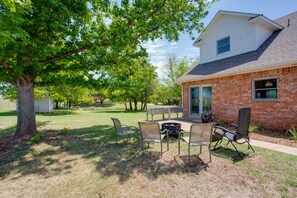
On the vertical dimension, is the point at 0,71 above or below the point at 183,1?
below

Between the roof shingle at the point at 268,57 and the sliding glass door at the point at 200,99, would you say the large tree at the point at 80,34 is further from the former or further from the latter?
the sliding glass door at the point at 200,99

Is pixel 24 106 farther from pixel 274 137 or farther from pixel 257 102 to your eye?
pixel 257 102

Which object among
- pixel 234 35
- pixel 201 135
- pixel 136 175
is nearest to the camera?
pixel 136 175

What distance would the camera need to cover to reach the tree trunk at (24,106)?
7.92 metres

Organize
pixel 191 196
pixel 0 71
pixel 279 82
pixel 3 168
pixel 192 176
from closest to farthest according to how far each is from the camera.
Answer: pixel 191 196, pixel 192 176, pixel 3 168, pixel 0 71, pixel 279 82

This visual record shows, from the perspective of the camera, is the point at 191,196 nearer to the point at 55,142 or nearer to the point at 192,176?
the point at 192,176

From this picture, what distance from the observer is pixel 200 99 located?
12.6 meters

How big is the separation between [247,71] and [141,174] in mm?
8148

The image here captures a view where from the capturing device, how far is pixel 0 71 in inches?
288

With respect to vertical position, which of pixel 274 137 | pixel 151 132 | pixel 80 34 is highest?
pixel 80 34

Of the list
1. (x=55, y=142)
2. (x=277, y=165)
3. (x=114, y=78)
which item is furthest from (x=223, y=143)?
(x=55, y=142)

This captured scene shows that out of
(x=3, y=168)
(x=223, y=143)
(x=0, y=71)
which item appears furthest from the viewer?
(x=0, y=71)

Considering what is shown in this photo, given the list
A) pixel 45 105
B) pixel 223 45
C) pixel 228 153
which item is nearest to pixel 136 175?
pixel 228 153

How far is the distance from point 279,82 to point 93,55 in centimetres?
938
